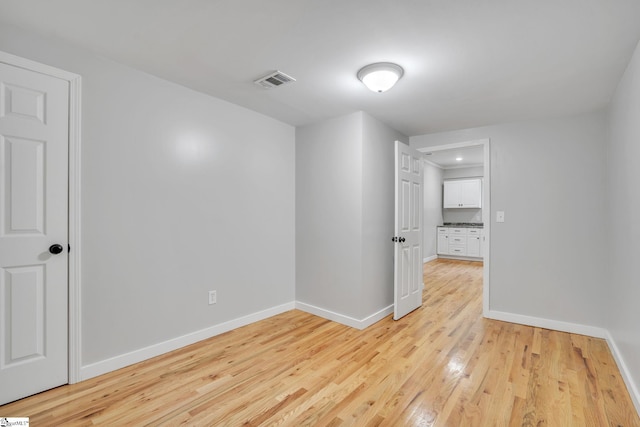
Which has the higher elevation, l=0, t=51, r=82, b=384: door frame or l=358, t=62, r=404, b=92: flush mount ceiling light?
l=358, t=62, r=404, b=92: flush mount ceiling light

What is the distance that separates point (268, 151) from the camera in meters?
3.44

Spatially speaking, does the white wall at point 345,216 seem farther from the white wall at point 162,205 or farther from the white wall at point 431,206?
the white wall at point 431,206

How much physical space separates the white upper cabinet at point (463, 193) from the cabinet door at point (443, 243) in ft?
2.66

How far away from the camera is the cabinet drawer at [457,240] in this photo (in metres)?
7.33

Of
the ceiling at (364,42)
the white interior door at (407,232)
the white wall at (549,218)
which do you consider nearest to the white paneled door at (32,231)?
the ceiling at (364,42)

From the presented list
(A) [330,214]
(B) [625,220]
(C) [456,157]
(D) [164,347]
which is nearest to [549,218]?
(B) [625,220]

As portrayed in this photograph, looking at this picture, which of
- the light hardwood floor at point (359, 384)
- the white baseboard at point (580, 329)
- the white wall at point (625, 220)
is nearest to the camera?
the light hardwood floor at point (359, 384)

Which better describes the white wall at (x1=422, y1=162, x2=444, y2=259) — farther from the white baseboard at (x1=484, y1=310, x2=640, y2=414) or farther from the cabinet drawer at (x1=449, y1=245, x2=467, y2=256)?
the white baseboard at (x1=484, y1=310, x2=640, y2=414)

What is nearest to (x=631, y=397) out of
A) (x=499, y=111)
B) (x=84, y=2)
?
(x=499, y=111)

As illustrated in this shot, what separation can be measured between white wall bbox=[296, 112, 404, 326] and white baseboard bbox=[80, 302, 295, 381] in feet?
2.38

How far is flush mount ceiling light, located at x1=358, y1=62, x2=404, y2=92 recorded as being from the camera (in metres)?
2.15

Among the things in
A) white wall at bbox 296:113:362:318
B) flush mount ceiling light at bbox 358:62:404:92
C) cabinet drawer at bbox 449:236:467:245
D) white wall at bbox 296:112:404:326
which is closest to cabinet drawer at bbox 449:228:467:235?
cabinet drawer at bbox 449:236:467:245

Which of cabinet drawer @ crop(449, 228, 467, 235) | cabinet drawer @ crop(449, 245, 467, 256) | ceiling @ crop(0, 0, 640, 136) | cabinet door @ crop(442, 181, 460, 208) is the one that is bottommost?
cabinet drawer @ crop(449, 245, 467, 256)

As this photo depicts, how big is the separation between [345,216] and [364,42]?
5.83ft
